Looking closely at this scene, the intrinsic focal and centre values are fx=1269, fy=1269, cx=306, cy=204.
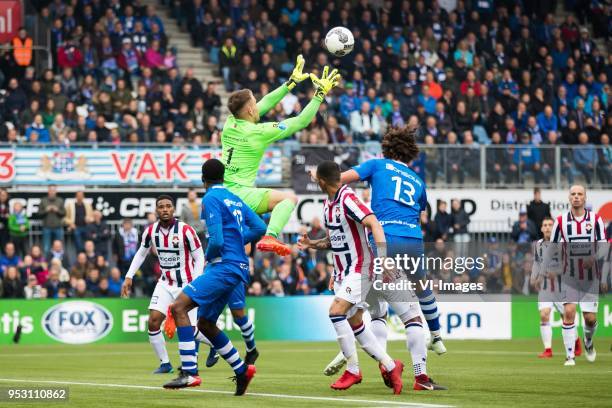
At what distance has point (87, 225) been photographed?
27.8 meters

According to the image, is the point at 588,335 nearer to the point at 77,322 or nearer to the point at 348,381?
the point at 348,381

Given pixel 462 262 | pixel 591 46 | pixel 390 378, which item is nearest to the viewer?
pixel 390 378

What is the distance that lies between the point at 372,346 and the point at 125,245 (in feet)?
52.0

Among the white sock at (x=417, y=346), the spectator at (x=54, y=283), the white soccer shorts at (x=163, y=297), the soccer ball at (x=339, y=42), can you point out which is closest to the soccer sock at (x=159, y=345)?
the white soccer shorts at (x=163, y=297)

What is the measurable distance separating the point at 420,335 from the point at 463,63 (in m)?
23.7

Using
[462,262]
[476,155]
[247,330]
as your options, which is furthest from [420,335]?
[476,155]

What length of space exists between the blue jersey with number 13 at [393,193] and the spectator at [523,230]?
54.9ft

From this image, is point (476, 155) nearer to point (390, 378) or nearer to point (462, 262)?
point (462, 262)

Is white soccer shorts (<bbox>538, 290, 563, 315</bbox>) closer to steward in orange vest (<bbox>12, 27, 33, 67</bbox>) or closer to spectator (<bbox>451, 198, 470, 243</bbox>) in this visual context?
spectator (<bbox>451, 198, 470, 243</bbox>)

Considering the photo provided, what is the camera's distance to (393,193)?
13.3m

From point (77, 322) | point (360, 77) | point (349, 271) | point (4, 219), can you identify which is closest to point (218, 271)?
point (349, 271)

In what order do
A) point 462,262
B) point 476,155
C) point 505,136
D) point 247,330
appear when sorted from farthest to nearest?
1. point 505,136
2. point 476,155
3. point 462,262
4. point 247,330

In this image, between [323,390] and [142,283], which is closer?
[323,390]

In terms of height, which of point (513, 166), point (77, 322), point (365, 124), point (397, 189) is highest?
point (365, 124)
